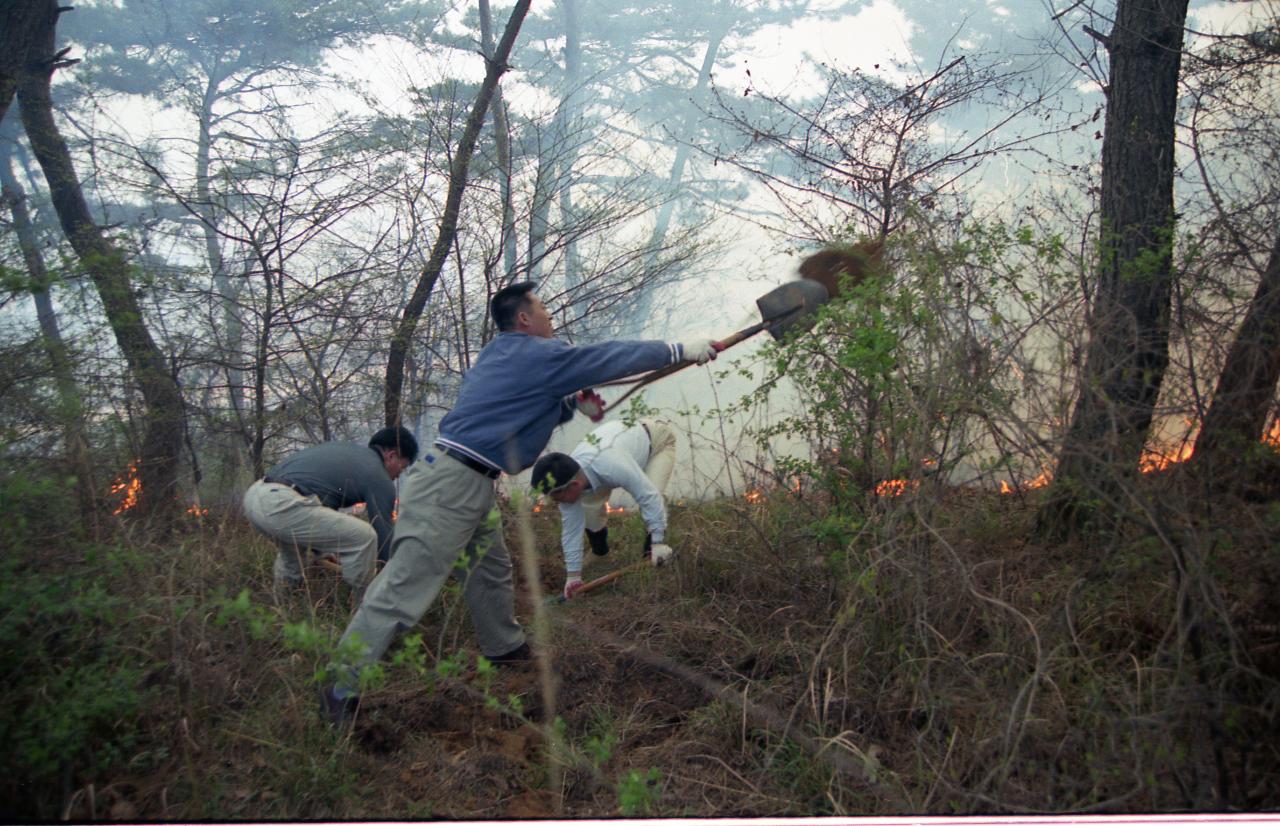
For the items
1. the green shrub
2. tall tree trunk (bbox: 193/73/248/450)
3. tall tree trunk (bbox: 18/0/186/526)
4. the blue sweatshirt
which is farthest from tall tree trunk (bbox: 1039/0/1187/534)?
tall tree trunk (bbox: 193/73/248/450)

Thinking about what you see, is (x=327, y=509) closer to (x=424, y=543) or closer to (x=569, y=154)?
(x=424, y=543)

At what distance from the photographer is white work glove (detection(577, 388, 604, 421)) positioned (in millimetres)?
4078

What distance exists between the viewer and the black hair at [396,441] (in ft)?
15.9

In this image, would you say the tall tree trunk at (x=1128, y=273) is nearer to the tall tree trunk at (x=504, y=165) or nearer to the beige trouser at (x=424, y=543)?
the beige trouser at (x=424, y=543)

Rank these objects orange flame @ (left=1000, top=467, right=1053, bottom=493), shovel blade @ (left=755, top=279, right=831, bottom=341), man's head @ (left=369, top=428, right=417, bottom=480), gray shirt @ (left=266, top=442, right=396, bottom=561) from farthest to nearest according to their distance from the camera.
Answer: man's head @ (left=369, top=428, right=417, bottom=480)
gray shirt @ (left=266, top=442, right=396, bottom=561)
shovel blade @ (left=755, top=279, right=831, bottom=341)
orange flame @ (left=1000, top=467, right=1053, bottom=493)

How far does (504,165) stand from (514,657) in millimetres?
3295

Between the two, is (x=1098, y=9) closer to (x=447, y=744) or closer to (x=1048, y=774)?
(x=1048, y=774)

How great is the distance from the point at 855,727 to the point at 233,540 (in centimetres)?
339

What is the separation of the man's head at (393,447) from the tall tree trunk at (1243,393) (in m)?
3.61

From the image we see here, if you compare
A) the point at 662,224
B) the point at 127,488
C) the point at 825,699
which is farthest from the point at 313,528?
the point at 662,224

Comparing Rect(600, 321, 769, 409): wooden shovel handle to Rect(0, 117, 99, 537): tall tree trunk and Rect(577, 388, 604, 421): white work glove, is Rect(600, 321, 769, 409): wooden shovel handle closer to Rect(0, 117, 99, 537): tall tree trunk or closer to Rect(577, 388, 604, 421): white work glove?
Rect(577, 388, 604, 421): white work glove

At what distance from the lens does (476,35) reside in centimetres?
620

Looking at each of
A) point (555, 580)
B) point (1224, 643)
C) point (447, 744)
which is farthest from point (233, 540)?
point (1224, 643)

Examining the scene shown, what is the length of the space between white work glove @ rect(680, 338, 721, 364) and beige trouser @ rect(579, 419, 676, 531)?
1.71m
